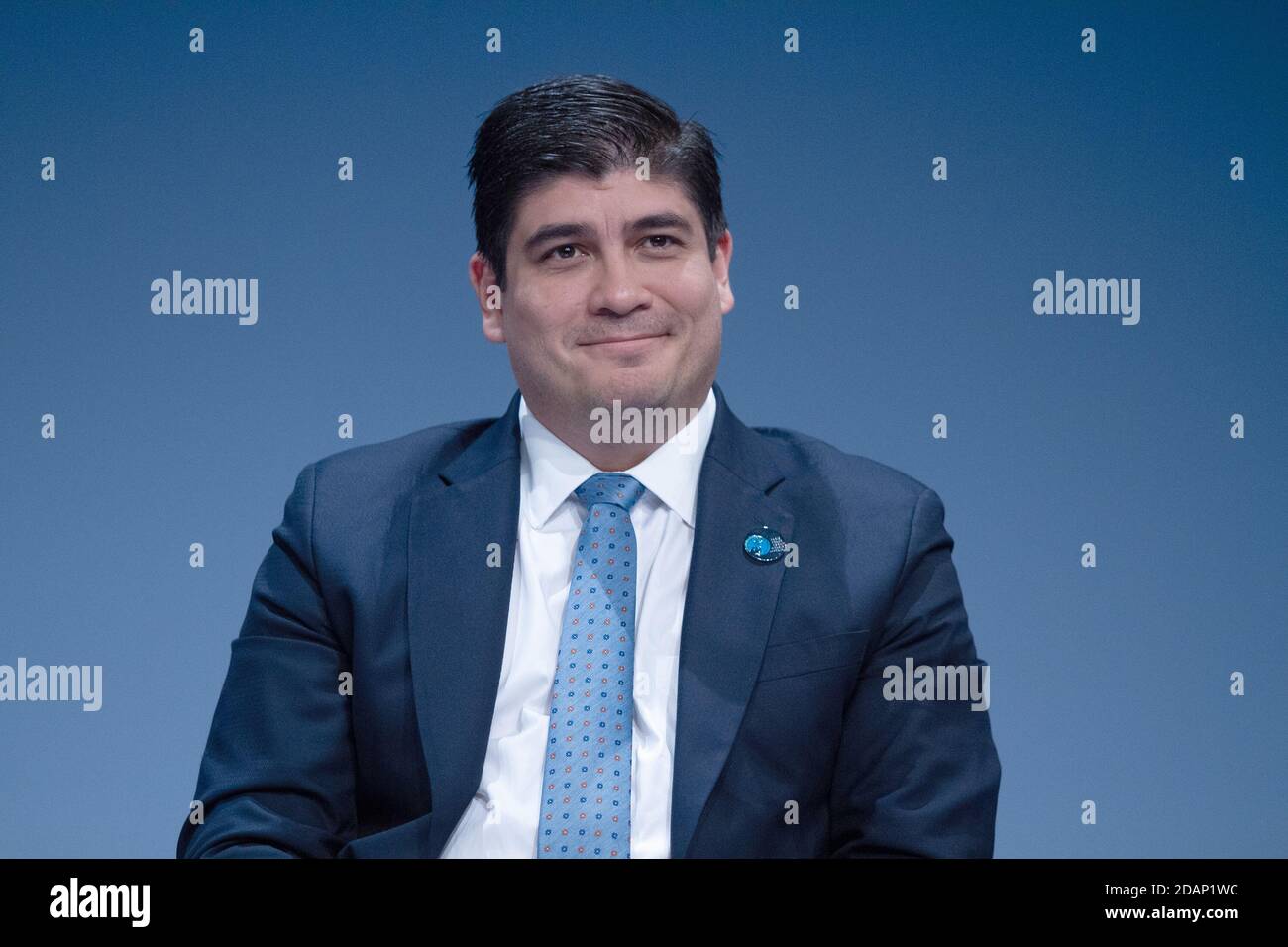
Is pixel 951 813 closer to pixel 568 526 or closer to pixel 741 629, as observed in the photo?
pixel 741 629

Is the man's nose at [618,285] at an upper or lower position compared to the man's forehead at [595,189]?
lower

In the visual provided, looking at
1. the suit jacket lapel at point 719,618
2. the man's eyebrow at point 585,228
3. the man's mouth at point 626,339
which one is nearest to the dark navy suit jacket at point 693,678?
the suit jacket lapel at point 719,618

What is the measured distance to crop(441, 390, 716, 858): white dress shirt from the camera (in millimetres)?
2254

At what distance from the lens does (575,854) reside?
2209 millimetres

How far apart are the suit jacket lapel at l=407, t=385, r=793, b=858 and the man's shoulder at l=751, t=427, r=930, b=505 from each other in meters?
0.05

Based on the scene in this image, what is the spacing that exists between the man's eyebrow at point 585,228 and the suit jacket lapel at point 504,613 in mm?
324

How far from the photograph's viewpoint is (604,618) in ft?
7.57

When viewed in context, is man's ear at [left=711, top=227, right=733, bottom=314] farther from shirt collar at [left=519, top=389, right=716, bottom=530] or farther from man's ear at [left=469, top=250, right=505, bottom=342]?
man's ear at [left=469, top=250, right=505, bottom=342]

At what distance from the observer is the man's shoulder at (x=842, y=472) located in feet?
8.08

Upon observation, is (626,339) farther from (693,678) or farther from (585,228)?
(693,678)

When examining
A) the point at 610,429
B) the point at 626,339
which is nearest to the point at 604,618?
the point at 610,429

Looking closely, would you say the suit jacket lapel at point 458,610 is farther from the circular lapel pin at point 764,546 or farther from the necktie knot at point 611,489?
the circular lapel pin at point 764,546
